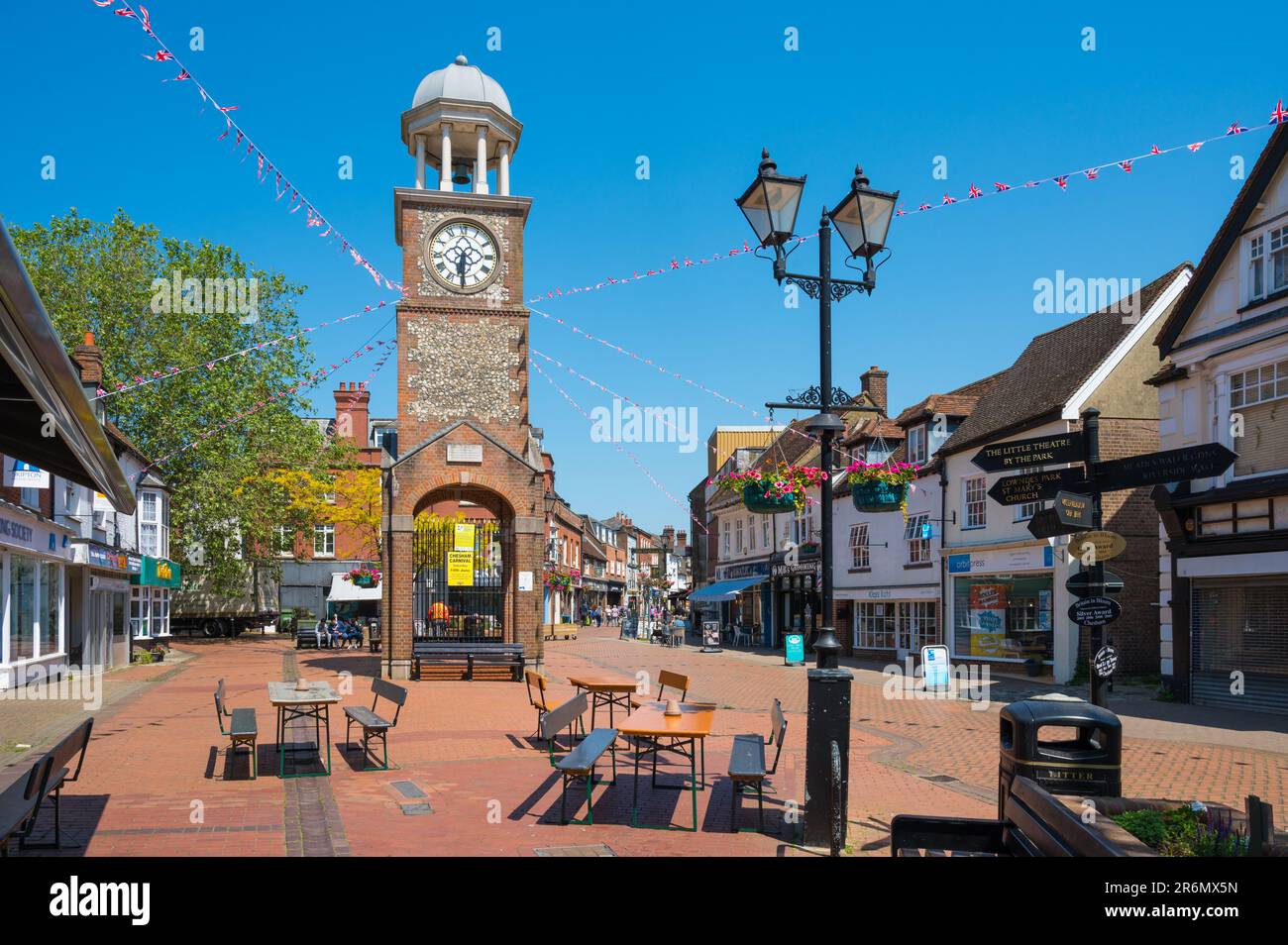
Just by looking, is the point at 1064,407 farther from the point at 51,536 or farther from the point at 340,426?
the point at 340,426

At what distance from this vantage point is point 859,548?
32500 mm

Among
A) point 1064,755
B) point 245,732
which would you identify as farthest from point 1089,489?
point 245,732

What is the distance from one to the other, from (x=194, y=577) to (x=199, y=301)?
1209 centimetres

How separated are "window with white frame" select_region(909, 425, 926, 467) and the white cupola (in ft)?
45.6

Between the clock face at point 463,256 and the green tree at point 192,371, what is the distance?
44.4 ft

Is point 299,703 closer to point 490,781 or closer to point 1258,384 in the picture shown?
point 490,781

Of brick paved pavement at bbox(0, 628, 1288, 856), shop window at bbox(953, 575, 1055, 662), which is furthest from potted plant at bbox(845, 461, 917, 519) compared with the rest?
shop window at bbox(953, 575, 1055, 662)

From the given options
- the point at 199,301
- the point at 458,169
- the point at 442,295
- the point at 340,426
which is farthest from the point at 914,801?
the point at 340,426

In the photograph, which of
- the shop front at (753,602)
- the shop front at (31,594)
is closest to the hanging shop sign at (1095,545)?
the shop front at (31,594)

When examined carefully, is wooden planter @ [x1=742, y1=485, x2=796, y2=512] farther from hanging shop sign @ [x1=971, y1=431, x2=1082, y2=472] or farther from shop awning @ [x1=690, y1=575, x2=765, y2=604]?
shop awning @ [x1=690, y1=575, x2=765, y2=604]

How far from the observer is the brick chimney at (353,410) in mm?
52750

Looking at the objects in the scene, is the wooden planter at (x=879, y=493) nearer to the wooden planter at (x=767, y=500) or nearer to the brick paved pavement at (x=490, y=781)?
the wooden planter at (x=767, y=500)

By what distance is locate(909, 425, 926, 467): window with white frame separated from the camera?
93.5ft

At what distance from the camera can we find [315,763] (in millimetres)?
10758
